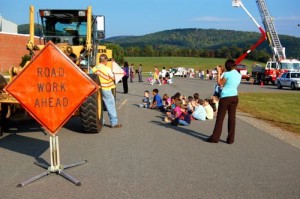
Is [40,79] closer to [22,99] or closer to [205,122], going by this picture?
[22,99]

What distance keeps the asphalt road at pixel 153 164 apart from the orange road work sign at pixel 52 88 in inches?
36.8

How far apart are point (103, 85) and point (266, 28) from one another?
42.4 metres

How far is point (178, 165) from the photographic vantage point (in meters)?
6.81

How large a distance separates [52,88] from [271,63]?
39564mm

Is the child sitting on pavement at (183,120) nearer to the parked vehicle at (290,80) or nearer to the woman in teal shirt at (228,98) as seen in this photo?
the woman in teal shirt at (228,98)

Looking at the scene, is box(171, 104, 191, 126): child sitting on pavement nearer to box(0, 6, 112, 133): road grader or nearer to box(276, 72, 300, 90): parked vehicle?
box(0, 6, 112, 133): road grader

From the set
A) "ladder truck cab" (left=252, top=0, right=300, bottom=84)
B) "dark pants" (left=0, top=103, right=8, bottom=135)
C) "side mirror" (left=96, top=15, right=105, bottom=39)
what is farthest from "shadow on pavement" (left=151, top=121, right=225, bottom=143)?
"ladder truck cab" (left=252, top=0, right=300, bottom=84)

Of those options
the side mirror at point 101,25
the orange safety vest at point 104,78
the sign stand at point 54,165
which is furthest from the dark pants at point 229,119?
the side mirror at point 101,25

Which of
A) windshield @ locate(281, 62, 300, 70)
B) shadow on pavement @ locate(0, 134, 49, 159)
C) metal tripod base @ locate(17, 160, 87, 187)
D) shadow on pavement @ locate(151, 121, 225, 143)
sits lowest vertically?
shadow on pavement @ locate(151, 121, 225, 143)

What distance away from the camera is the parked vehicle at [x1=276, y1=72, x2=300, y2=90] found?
34281mm

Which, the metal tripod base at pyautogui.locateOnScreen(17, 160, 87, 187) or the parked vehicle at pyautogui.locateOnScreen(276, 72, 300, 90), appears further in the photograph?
the parked vehicle at pyautogui.locateOnScreen(276, 72, 300, 90)

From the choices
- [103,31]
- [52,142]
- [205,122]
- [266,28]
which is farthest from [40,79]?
[266,28]

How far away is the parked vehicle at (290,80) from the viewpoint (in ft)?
112

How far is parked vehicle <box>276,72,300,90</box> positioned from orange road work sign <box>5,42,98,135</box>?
102 feet
